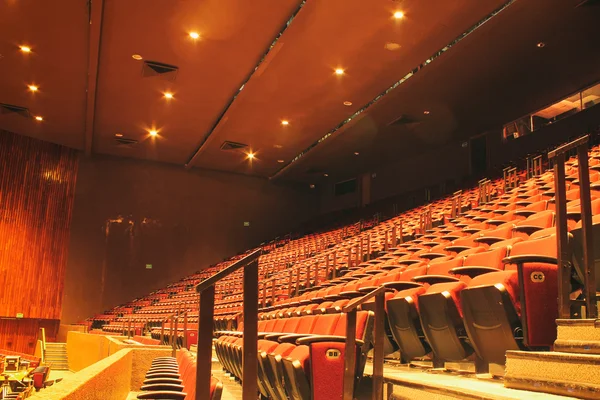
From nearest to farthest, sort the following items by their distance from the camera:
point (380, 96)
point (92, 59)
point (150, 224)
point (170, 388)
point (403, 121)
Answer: point (170, 388) < point (92, 59) < point (380, 96) < point (403, 121) < point (150, 224)

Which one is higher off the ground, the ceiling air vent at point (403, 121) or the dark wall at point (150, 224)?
the ceiling air vent at point (403, 121)

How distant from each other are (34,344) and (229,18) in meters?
3.36

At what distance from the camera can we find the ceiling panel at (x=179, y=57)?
3273mm

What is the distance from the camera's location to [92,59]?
3752 millimetres

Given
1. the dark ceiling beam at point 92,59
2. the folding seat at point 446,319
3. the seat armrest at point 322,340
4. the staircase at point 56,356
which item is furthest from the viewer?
the staircase at point 56,356

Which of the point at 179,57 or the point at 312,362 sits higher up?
the point at 179,57

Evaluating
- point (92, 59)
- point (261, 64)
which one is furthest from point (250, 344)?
point (92, 59)

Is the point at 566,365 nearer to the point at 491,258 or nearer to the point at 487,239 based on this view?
the point at 491,258

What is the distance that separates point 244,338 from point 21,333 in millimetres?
4896

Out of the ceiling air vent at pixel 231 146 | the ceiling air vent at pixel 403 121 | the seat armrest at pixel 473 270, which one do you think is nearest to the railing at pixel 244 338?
the seat armrest at pixel 473 270

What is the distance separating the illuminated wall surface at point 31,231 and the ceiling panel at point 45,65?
→ 0.81ft

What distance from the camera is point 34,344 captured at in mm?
4973

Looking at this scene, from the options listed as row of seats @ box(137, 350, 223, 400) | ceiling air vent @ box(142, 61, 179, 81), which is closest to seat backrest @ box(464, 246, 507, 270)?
row of seats @ box(137, 350, 223, 400)

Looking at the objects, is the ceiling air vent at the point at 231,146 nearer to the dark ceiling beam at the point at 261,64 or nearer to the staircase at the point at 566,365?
the dark ceiling beam at the point at 261,64
